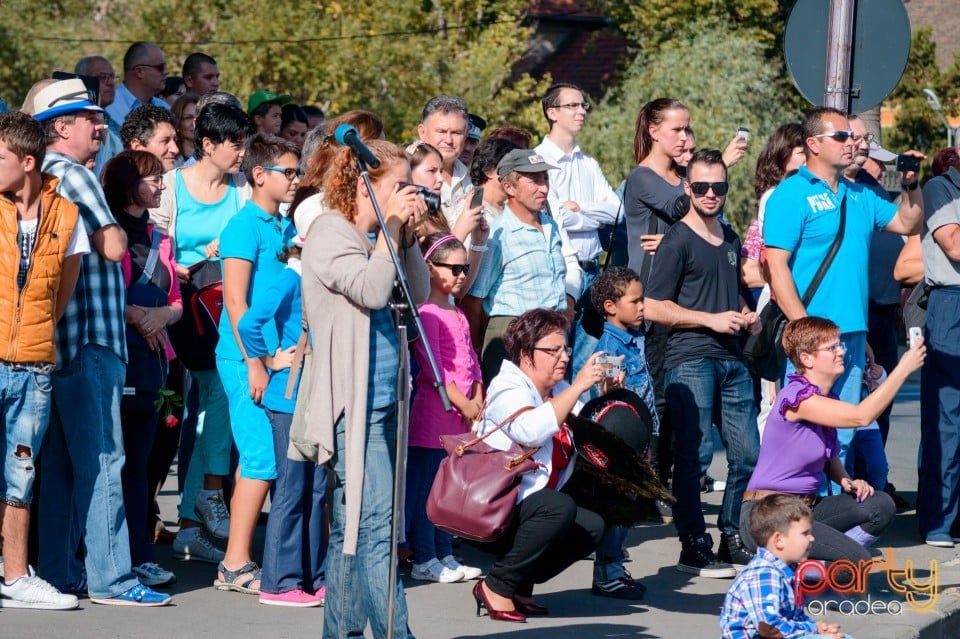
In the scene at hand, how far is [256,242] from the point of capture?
6.77 m

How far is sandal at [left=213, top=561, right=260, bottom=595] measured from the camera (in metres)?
6.77

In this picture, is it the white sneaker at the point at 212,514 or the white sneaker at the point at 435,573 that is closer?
the white sneaker at the point at 435,573

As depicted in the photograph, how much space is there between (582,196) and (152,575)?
12.7 ft

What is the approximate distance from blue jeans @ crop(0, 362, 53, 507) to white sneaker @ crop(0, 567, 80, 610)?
35 centimetres

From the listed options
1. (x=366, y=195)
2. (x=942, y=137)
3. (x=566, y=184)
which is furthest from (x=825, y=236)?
(x=942, y=137)

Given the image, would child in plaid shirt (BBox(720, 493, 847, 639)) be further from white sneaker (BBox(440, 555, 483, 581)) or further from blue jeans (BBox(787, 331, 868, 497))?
blue jeans (BBox(787, 331, 868, 497))

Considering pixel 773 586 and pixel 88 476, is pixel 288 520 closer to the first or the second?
pixel 88 476

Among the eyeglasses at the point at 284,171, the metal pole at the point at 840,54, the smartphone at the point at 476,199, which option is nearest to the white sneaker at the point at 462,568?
the smartphone at the point at 476,199

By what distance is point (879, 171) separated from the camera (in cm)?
995

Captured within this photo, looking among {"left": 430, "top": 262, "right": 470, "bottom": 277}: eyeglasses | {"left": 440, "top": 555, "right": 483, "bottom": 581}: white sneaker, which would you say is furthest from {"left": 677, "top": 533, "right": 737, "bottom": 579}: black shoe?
{"left": 430, "top": 262, "right": 470, "bottom": 277}: eyeglasses

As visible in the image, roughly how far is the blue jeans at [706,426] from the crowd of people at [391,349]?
1 cm

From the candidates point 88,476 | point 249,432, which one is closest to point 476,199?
point 249,432

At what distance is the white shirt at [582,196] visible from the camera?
895 centimetres

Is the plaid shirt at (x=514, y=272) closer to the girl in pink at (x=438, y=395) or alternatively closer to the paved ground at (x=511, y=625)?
the girl in pink at (x=438, y=395)
